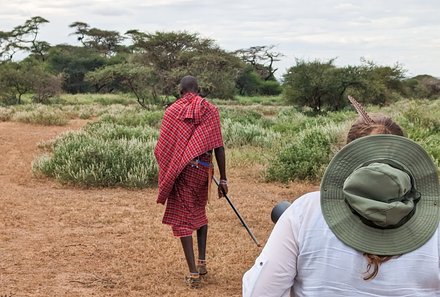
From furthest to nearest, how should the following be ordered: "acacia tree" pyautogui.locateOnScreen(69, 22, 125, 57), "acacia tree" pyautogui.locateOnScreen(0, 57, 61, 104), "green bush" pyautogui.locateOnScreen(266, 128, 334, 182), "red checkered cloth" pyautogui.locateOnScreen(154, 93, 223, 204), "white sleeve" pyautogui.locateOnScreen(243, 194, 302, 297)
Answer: "acacia tree" pyautogui.locateOnScreen(69, 22, 125, 57), "acacia tree" pyautogui.locateOnScreen(0, 57, 61, 104), "green bush" pyautogui.locateOnScreen(266, 128, 334, 182), "red checkered cloth" pyautogui.locateOnScreen(154, 93, 223, 204), "white sleeve" pyautogui.locateOnScreen(243, 194, 302, 297)

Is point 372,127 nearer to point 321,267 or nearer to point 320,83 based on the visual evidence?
point 321,267

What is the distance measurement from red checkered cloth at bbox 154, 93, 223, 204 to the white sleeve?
9.96ft

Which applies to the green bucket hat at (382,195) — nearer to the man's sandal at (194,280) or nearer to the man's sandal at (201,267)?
the man's sandal at (194,280)

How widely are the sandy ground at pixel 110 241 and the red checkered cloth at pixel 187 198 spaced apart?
525mm

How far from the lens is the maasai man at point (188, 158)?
15.2 feet

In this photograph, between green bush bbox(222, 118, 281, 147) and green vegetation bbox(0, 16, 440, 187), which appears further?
green bush bbox(222, 118, 281, 147)

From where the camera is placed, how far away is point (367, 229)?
1439 mm

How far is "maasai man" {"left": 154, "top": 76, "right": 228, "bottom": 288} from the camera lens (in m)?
4.62

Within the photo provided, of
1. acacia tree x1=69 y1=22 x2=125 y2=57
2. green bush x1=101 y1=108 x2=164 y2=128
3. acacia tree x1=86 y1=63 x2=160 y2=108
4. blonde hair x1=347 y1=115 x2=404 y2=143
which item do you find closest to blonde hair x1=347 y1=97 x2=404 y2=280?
blonde hair x1=347 y1=115 x2=404 y2=143

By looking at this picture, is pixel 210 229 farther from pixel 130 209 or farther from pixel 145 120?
pixel 145 120

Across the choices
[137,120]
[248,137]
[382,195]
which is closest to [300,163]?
Answer: [248,137]

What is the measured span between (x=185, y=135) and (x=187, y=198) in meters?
0.50

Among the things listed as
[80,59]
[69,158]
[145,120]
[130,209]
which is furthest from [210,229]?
[80,59]

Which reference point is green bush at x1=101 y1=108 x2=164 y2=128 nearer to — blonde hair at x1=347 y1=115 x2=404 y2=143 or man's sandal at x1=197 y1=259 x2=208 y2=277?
man's sandal at x1=197 y1=259 x2=208 y2=277
